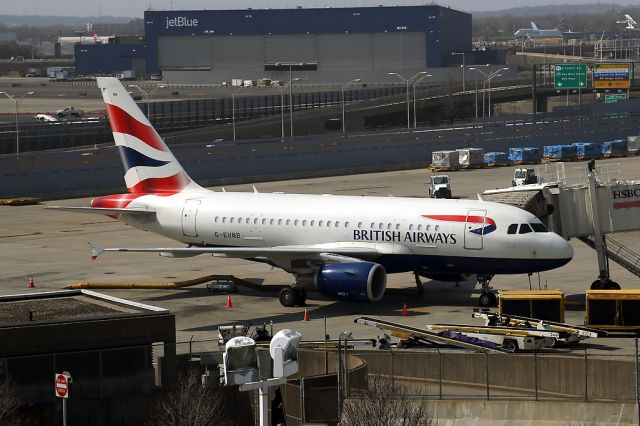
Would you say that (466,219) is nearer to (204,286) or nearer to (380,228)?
(380,228)

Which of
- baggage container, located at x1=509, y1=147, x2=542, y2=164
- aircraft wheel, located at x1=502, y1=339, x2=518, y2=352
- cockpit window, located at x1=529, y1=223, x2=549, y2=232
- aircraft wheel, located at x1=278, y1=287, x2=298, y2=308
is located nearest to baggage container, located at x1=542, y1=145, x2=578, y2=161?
baggage container, located at x1=509, y1=147, x2=542, y2=164

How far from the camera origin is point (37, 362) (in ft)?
121

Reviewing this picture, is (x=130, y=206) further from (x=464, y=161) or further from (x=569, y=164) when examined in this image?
(x=569, y=164)

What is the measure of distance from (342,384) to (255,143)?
8466 centimetres

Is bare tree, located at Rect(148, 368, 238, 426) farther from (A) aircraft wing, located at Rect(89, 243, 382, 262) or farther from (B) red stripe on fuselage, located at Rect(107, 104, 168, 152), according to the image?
(B) red stripe on fuselage, located at Rect(107, 104, 168, 152)

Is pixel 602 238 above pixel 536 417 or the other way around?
above

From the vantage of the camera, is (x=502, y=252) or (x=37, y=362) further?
(x=502, y=252)

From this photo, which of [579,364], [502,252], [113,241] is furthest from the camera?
[113,241]

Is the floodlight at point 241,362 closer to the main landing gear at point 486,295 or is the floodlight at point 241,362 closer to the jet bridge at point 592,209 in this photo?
the main landing gear at point 486,295

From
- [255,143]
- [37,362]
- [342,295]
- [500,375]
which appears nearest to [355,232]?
[342,295]

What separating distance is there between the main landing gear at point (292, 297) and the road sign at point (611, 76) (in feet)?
436

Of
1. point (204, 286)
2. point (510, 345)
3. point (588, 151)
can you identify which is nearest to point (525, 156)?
point (588, 151)

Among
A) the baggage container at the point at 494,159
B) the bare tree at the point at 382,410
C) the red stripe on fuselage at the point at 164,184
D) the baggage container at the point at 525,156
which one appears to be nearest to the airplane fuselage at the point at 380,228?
the red stripe on fuselage at the point at 164,184

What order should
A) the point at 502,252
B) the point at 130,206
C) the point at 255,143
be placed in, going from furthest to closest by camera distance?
the point at 255,143 → the point at 130,206 → the point at 502,252
